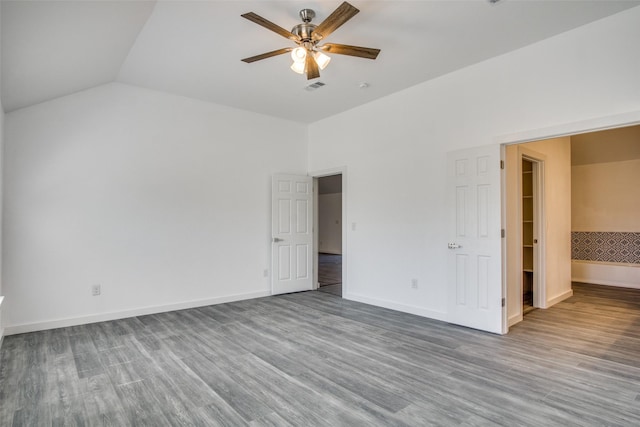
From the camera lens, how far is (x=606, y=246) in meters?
6.61

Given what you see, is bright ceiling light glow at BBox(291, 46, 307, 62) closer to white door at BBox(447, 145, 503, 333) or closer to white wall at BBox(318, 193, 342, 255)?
white door at BBox(447, 145, 503, 333)

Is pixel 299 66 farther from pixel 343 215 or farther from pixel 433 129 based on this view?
pixel 343 215

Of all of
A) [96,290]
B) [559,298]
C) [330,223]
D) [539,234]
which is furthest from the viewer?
[330,223]

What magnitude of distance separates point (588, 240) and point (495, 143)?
4.73m

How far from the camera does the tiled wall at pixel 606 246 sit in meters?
6.33

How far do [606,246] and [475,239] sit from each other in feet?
15.0

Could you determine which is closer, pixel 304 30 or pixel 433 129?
pixel 304 30

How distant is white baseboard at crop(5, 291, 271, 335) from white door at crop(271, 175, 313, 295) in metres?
0.63

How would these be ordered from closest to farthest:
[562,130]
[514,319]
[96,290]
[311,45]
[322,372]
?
1. [322,372]
2. [311,45]
3. [562,130]
4. [514,319]
5. [96,290]

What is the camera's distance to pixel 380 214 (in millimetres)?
5027

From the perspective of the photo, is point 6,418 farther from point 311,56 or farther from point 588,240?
point 588,240

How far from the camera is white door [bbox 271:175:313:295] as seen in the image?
19.0 feet

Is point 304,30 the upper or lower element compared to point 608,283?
upper

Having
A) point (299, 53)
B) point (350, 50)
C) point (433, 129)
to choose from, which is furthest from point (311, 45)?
point (433, 129)
